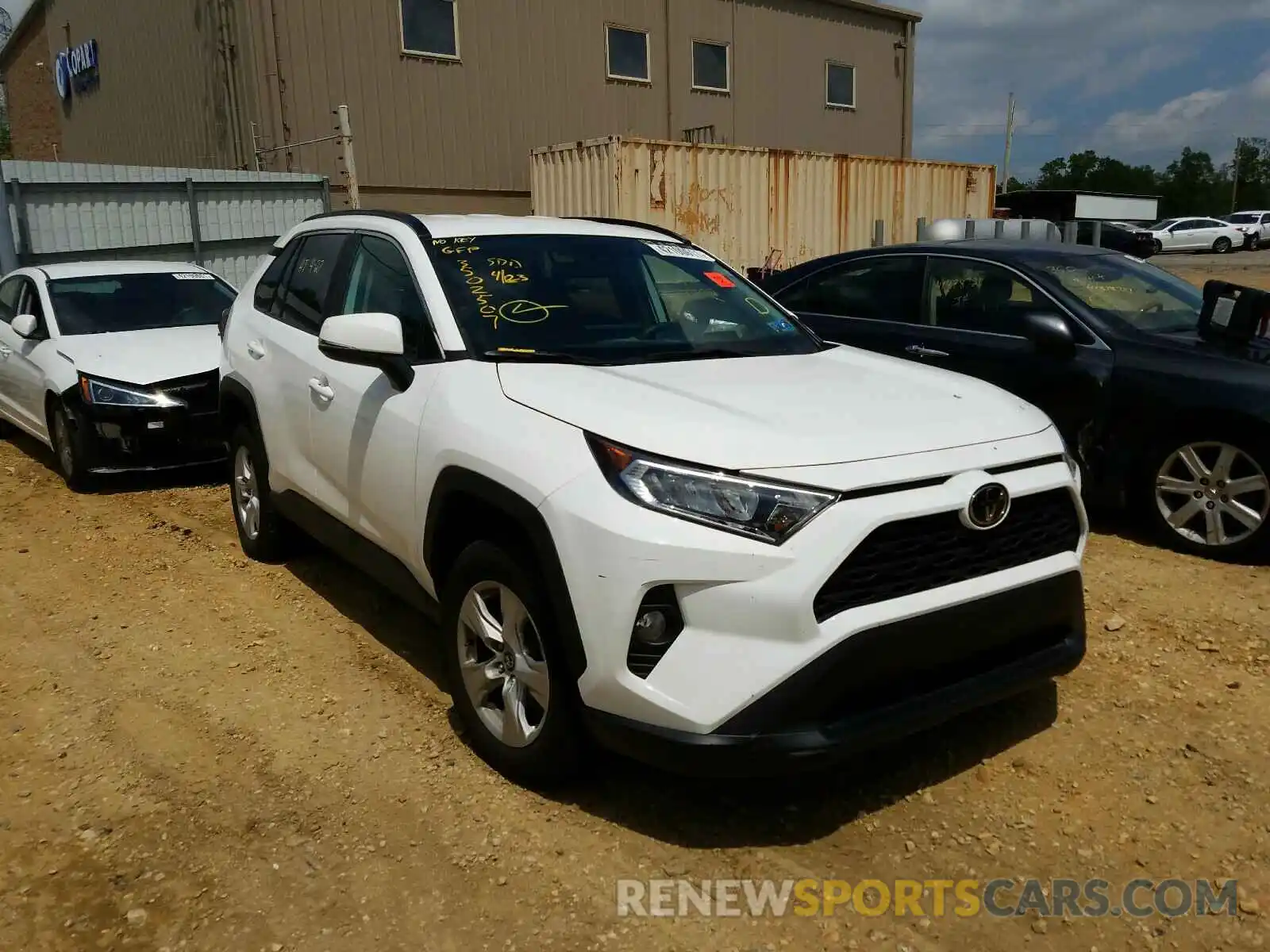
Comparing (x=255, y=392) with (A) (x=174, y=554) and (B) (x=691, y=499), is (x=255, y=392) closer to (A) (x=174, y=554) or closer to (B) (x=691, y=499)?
(A) (x=174, y=554)

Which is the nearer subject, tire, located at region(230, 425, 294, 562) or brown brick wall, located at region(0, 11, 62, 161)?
tire, located at region(230, 425, 294, 562)

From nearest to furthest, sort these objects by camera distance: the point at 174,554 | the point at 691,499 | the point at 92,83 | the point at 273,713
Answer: the point at 691,499, the point at 273,713, the point at 174,554, the point at 92,83

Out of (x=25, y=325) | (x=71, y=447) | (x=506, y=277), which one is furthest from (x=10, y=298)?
(x=506, y=277)

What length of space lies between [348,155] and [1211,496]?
11378 mm

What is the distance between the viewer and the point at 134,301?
→ 312 inches

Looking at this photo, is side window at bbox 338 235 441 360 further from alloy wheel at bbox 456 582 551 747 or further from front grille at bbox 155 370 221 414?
front grille at bbox 155 370 221 414

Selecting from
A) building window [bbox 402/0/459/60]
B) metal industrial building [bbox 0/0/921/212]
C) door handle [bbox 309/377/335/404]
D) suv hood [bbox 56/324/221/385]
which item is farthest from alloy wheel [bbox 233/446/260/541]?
building window [bbox 402/0/459/60]

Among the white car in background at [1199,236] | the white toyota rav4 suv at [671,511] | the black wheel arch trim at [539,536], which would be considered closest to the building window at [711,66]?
the white toyota rav4 suv at [671,511]

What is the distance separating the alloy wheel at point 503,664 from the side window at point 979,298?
3.82 meters

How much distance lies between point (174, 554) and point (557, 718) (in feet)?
11.8

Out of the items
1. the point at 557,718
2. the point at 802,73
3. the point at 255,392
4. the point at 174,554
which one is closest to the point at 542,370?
the point at 557,718

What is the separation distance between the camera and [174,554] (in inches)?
223

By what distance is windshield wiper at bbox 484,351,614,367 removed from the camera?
3363 millimetres

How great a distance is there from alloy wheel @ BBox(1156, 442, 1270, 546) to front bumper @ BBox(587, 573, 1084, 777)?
255 cm
